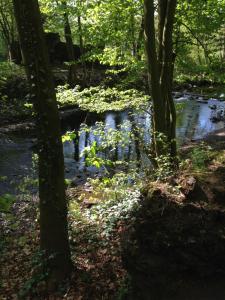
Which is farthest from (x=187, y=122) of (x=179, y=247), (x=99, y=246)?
(x=179, y=247)

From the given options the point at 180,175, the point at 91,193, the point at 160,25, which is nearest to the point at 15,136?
the point at 91,193

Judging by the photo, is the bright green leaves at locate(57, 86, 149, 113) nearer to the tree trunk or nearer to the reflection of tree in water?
the tree trunk

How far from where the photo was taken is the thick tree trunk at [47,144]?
15.6ft

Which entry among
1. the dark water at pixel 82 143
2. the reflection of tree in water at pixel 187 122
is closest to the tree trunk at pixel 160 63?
the dark water at pixel 82 143

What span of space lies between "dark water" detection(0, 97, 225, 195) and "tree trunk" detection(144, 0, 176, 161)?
50 cm

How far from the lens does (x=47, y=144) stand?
5.28 meters

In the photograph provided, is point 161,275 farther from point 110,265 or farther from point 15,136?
point 15,136

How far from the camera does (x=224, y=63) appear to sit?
33.0 ft

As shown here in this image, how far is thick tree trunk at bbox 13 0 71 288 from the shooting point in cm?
476

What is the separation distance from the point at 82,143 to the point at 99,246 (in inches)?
478

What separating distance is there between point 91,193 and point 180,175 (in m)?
5.82

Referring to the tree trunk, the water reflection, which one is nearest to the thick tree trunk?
the tree trunk

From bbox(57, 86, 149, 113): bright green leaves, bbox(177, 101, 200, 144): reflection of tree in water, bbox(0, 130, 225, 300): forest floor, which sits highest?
bbox(57, 86, 149, 113): bright green leaves

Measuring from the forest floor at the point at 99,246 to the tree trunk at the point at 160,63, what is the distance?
A: 1.40 meters
